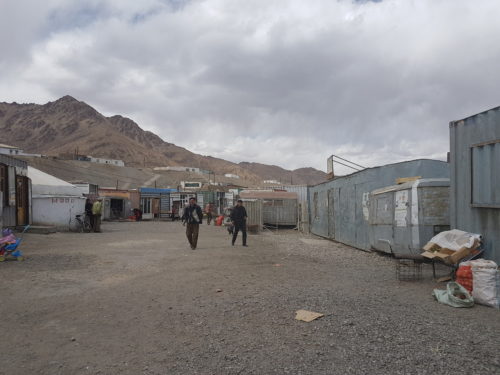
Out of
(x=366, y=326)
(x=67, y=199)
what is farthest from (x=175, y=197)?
(x=366, y=326)

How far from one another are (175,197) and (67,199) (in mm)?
17664

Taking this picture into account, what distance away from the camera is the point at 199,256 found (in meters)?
11.2

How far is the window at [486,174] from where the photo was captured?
6941 mm

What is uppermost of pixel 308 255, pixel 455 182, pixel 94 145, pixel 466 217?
pixel 94 145

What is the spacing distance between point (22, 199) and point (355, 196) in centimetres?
1638

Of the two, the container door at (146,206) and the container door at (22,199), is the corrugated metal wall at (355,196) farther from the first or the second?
the container door at (146,206)

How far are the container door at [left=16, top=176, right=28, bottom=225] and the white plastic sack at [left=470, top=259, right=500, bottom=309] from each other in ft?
64.1

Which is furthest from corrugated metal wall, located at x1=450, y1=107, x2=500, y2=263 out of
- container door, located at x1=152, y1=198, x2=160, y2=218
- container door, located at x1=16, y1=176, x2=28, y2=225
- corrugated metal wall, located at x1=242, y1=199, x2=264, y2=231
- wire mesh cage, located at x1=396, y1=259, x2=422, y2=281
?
container door, located at x1=152, y1=198, x2=160, y2=218

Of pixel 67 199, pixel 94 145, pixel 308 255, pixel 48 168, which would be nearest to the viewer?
pixel 308 255

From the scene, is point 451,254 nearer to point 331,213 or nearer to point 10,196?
point 331,213

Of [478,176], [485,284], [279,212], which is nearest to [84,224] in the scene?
[279,212]

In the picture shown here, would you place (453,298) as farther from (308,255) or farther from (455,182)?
(308,255)

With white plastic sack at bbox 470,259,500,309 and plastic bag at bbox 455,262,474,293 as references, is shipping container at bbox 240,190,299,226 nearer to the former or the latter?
plastic bag at bbox 455,262,474,293

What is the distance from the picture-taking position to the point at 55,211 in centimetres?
2184
